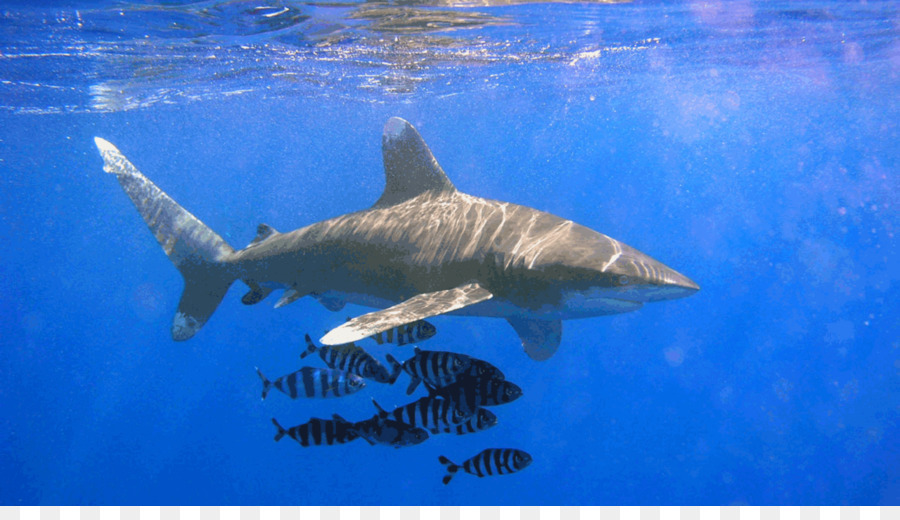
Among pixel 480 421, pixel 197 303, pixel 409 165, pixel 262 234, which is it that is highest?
pixel 409 165

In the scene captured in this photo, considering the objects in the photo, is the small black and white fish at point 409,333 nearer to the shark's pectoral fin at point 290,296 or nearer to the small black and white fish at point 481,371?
the small black and white fish at point 481,371

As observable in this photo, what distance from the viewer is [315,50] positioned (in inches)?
592

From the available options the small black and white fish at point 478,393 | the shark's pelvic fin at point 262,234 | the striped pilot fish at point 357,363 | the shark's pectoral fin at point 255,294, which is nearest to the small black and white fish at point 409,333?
the striped pilot fish at point 357,363

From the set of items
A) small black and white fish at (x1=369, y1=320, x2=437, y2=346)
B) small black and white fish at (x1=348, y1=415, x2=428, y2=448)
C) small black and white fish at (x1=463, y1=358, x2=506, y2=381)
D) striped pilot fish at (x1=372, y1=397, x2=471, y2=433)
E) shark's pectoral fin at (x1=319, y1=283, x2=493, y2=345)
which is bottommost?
small black and white fish at (x1=348, y1=415, x2=428, y2=448)

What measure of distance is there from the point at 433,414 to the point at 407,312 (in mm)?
1232

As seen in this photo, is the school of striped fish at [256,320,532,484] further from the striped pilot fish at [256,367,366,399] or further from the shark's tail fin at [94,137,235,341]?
the shark's tail fin at [94,137,235,341]

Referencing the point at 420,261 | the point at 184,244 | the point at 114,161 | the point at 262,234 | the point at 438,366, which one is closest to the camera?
the point at 438,366

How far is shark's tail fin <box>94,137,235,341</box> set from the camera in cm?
709

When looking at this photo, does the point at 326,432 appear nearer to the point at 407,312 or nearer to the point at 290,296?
the point at 290,296

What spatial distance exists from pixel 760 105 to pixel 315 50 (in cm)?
3354

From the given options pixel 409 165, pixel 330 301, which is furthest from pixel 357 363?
pixel 409 165

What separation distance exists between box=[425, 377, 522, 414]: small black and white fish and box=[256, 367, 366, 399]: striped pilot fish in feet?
4.22

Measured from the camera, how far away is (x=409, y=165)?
6.44m

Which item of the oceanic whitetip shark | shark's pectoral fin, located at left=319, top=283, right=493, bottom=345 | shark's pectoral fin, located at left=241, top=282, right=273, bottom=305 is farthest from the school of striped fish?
shark's pectoral fin, located at left=241, top=282, right=273, bottom=305
